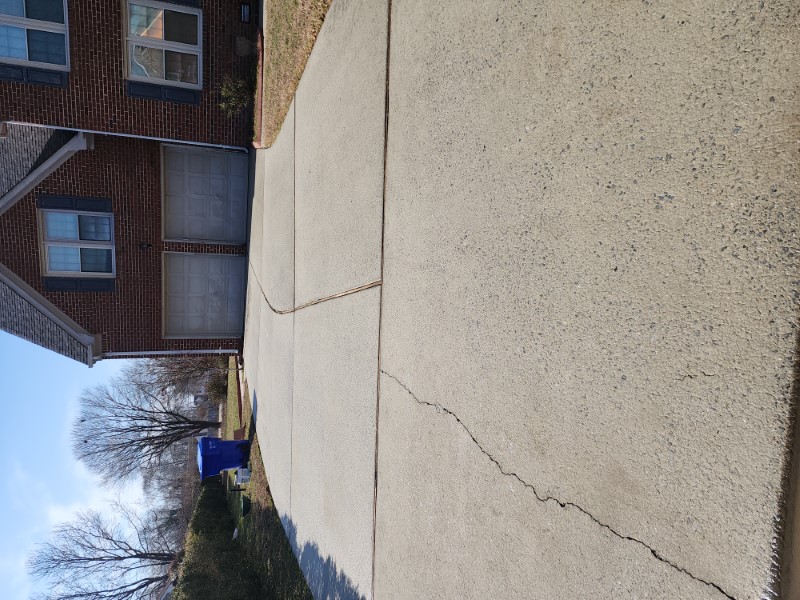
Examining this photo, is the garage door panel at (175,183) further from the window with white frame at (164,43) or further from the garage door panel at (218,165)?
the window with white frame at (164,43)

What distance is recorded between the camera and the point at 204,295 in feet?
46.4

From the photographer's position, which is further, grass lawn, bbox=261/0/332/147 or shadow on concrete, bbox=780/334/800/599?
→ grass lawn, bbox=261/0/332/147

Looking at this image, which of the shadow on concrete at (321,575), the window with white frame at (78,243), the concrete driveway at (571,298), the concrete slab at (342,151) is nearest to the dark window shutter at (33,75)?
the window with white frame at (78,243)

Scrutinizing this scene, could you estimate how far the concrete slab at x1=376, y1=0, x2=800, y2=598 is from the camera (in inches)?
80.0

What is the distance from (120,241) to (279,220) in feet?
17.8

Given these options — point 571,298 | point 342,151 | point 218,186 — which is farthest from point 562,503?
point 218,186

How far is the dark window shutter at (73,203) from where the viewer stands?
1149 cm

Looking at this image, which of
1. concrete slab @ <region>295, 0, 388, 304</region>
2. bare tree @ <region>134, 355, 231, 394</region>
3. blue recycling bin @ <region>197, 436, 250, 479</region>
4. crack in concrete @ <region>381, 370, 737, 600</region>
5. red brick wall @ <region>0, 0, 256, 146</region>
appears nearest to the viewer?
crack in concrete @ <region>381, 370, 737, 600</region>

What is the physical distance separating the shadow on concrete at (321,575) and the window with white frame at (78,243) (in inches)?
318

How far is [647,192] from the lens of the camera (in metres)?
2.45

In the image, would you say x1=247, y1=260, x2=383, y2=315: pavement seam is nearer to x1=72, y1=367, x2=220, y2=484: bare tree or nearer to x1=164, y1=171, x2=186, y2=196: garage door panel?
x1=164, y1=171, x2=186, y2=196: garage door panel

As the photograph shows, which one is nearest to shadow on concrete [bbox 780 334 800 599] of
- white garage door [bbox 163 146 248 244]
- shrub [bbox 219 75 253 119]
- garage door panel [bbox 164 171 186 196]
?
shrub [bbox 219 75 253 119]

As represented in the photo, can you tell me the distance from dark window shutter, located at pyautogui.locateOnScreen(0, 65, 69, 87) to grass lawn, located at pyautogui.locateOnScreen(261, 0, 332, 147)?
151 inches

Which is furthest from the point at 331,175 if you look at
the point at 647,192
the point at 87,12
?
the point at 87,12
